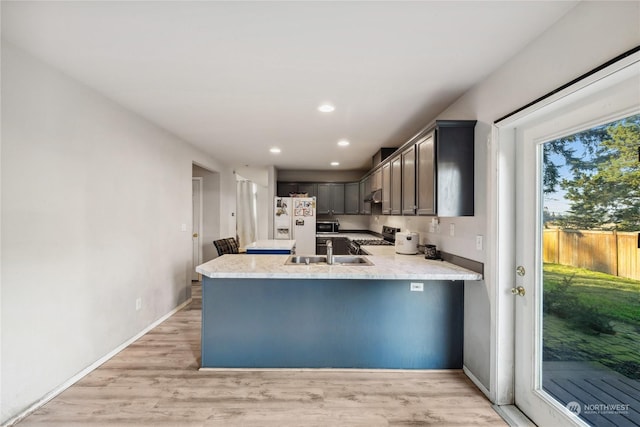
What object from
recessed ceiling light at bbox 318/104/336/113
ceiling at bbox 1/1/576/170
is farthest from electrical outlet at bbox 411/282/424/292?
recessed ceiling light at bbox 318/104/336/113

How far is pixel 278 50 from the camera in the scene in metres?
1.87

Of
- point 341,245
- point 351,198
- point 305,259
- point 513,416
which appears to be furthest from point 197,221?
point 513,416

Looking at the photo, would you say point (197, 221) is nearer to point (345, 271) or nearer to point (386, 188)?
point (386, 188)

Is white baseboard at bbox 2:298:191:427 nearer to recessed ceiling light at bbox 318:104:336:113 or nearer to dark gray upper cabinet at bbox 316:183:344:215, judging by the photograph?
recessed ceiling light at bbox 318:104:336:113

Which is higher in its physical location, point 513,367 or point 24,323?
point 24,323

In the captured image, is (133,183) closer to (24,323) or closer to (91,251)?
(91,251)

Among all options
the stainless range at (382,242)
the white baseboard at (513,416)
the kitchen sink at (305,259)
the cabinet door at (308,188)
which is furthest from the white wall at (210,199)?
the white baseboard at (513,416)

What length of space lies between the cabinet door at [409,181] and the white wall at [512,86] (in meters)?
0.38

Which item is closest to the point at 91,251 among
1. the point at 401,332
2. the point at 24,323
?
the point at 24,323

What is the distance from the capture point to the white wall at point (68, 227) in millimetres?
1860

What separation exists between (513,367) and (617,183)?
140cm

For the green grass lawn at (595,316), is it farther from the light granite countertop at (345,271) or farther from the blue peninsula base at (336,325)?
the blue peninsula base at (336,325)

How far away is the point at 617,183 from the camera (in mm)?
1373

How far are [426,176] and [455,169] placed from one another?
0.81 feet
